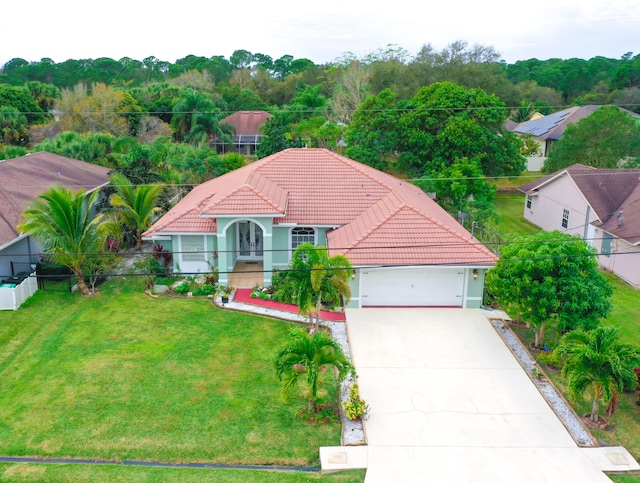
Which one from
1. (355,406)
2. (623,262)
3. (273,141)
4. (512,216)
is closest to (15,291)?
(355,406)

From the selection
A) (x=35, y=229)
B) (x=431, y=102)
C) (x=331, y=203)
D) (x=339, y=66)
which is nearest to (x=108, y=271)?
(x=35, y=229)

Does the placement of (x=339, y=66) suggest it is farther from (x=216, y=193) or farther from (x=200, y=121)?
(x=216, y=193)

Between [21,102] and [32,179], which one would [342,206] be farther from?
[21,102]

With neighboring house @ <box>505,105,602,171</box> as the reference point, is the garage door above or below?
below

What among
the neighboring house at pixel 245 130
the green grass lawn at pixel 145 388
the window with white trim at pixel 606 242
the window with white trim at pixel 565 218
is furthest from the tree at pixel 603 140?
the neighboring house at pixel 245 130

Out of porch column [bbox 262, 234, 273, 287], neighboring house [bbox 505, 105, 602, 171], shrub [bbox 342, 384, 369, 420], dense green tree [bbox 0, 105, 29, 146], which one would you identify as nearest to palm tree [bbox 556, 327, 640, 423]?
shrub [bbox 342, 384, 369, 420]

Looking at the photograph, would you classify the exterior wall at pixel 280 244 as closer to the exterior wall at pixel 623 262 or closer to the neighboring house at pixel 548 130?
the exterior wall at pixel 623 262

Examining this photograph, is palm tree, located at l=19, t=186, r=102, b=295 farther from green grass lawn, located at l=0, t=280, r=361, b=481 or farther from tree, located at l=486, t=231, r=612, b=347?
tree, located at l=486, t=231, r=612, b=347
